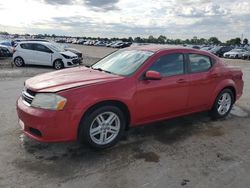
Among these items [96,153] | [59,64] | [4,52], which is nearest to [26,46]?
[59,64]

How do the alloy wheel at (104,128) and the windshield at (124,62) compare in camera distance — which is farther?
the windshield at (124,62)

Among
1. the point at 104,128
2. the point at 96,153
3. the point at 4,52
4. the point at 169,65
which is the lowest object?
the point at 96,153

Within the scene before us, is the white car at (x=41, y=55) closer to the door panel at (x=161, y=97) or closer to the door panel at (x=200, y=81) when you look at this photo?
the door panel at (x=200, y=81)

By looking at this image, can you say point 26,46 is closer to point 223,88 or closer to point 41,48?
point 41,48

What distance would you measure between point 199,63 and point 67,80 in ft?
8.84

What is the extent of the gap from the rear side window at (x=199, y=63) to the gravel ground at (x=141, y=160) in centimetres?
114

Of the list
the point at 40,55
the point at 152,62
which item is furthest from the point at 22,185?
the point at 40,55

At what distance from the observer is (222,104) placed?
620cm

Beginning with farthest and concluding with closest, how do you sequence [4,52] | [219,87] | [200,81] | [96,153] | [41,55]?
[4,52] → [41,55] → [219,87] → [200,81] → [96,153]

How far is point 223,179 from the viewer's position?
3.62m

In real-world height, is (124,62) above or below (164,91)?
above

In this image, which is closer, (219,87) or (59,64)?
(219,87)

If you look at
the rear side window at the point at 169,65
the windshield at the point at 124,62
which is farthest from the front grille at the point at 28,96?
the rear side window at the point at 169,65

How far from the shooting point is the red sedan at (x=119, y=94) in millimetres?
3990
